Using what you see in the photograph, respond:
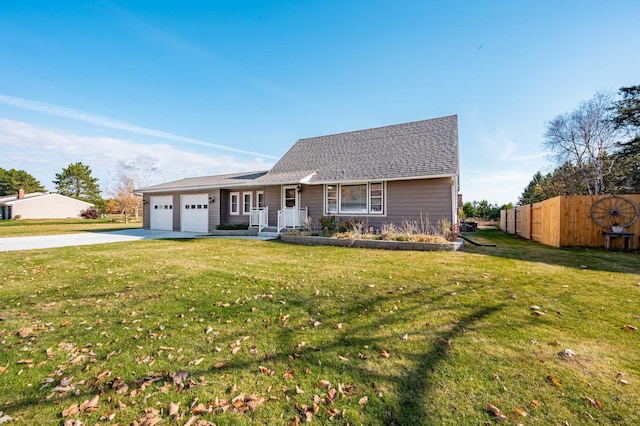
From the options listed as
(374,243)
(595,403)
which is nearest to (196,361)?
(595,403)

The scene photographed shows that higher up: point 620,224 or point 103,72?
point 103,72

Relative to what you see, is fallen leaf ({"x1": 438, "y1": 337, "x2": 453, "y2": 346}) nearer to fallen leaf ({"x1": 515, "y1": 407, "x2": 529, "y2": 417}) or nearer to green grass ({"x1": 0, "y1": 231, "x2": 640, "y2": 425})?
green grass ({"x1": 0, "y1": 231, "x2": 640, "y2": 425})

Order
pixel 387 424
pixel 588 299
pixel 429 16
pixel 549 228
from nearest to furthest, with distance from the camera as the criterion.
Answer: pixel 387 424, pixel 588 299, pixel 429 16, pixel 549 228

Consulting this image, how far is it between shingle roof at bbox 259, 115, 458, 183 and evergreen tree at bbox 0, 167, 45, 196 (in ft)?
227

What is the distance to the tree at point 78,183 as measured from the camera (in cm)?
5244

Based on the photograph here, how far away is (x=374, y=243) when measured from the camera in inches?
378

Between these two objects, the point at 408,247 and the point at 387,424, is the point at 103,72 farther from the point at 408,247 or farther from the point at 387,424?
the point at 387,424

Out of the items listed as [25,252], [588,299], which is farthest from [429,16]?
[25,252]

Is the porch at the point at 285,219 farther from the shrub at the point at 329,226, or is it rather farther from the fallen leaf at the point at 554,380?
the fallen leaf at the point at 554,380

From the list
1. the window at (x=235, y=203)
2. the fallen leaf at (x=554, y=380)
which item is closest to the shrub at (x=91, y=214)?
the window at (x=235, y=203)

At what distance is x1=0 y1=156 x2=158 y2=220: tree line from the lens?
36906 millimetres

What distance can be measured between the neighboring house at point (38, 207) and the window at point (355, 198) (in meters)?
51.1

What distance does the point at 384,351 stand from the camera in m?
2.89

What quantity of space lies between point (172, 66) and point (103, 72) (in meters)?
3.20
